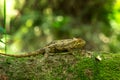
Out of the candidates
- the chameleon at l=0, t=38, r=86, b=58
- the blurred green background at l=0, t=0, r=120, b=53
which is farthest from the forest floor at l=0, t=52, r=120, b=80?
the blurred green background at l=0, t=0, r=120, b=53

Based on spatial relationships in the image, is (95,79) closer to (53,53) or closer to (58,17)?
(53,53)

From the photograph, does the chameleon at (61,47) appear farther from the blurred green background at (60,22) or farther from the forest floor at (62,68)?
the blurred green background at (60,22)

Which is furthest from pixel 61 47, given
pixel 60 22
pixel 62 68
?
pixel 60 22

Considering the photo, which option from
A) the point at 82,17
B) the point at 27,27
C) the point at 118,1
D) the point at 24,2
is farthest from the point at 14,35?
the point at 118,1

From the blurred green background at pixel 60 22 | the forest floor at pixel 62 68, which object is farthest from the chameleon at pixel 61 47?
the blurred green background at pixel 60 22

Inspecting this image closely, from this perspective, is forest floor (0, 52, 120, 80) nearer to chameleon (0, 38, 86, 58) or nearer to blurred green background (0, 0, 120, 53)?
chameleon (0, 38, 86, 58)

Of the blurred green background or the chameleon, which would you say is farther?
the blurred green background
